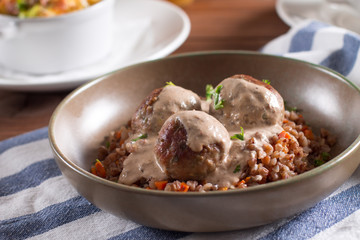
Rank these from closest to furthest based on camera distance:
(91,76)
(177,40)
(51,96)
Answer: (91,76) → (51,96) → (177,40)

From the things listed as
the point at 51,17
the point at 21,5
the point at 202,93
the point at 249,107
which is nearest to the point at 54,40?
the point at 51,17

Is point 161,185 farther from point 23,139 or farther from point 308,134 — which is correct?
point 23,139

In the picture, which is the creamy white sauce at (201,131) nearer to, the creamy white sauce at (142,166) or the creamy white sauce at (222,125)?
the creamy white sauce at (222,125)

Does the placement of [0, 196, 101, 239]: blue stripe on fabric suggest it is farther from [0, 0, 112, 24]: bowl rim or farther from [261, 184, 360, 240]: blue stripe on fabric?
[0, 0, 112, 24]: bowl rim

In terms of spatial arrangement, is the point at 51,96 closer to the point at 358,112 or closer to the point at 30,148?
the point at 30,148

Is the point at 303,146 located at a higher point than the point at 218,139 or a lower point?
lower

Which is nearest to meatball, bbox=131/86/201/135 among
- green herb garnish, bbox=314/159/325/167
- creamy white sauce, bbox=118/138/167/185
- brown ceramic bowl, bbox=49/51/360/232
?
creamy white sauce, bbox=118/138/167/185

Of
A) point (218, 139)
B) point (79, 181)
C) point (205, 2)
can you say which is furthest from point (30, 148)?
point (205, 2)
